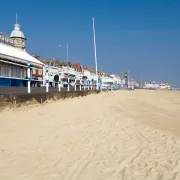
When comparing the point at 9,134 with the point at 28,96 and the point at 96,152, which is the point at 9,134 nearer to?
the point at 96,152

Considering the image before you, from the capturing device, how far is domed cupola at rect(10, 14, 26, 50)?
45.0m

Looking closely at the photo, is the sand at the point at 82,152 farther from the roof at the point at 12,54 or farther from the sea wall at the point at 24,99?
the roof at the point at 12,54

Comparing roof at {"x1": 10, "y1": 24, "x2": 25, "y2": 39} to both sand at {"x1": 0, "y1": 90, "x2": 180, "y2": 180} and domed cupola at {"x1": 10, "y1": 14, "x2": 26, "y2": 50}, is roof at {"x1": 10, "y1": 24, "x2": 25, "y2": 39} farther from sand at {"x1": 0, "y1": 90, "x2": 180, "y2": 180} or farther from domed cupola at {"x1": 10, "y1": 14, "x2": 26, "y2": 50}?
sand at {"x1": 0, "y1": 90, "x2": 180, "y2": 180}

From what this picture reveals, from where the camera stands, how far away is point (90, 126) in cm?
719

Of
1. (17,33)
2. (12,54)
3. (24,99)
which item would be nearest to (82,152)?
(24,99)

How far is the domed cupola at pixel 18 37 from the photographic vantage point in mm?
45031

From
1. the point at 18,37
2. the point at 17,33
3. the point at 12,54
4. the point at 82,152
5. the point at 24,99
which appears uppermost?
the point at 17,33

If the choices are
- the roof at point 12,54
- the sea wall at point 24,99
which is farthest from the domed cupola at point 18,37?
the sea wall at point 24,99

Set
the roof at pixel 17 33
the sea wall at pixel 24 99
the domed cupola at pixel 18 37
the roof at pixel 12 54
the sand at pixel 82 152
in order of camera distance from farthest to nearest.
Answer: the roof at pixel 17 33 < the domed cupola at pixel 18 37 < the roof at pixel 12 54 < the sea wall at pixel 24 99 < the sand at pixel 82 152

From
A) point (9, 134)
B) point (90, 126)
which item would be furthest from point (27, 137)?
point (90, 126)

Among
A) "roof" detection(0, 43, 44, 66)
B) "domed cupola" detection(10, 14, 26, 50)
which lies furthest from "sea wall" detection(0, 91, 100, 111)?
"domed cupola" detection(10, 14, 26, 50)

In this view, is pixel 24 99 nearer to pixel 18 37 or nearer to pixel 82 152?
pixel 82 152

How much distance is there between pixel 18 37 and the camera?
45594 mm

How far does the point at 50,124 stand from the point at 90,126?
3.44 ft
